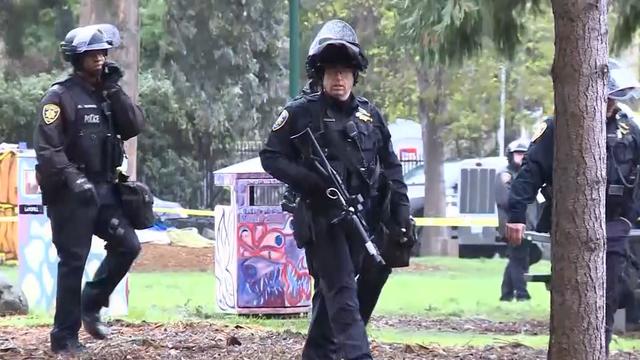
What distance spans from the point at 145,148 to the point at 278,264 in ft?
67.1

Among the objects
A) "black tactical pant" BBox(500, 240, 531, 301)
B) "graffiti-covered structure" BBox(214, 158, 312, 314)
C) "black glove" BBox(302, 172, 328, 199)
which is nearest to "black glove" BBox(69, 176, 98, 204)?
"black glove" BBox(302, 172, 328, 199)

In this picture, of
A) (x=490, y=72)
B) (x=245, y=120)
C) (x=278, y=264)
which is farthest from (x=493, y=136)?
(x=278, y=264)

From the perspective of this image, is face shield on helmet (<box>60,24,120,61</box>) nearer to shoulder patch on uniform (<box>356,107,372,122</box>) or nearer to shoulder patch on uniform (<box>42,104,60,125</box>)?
shoulder patch on uniform (<box>42,104,60,125</box>)

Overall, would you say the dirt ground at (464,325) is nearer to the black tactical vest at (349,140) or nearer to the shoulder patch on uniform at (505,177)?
the shoulder patch on uniform at (505,177)

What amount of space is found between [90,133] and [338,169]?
1.72m

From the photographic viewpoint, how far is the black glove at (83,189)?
23.1 ft

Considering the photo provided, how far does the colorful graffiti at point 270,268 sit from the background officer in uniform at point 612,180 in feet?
13.0

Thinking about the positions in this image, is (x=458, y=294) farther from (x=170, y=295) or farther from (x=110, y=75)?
(x=110, y=75)

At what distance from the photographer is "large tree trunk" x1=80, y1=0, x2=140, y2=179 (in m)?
12.1

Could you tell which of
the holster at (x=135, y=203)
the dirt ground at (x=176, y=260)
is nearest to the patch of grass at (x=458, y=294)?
the dirt ground at (x=176, y=260)

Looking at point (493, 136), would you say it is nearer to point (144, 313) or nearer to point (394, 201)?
point (144, 313)

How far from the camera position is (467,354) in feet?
24.8

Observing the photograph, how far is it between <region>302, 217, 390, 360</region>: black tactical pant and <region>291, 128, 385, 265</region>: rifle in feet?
0.39

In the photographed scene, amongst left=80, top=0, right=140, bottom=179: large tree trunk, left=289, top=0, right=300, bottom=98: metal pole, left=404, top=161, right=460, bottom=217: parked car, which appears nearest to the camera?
left=289, top=0, right=300, bottom=98: metal pole
